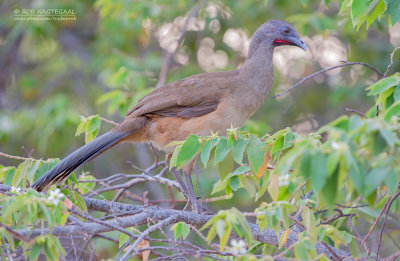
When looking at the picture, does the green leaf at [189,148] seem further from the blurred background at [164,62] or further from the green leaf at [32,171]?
the blurred background at [164,62]

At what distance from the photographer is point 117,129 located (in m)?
3.92

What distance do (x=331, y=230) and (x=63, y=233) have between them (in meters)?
1.21

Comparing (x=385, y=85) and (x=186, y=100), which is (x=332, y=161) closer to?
(x=385, y=85)

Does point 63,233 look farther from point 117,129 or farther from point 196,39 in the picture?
point 196,39

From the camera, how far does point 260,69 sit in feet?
13.6

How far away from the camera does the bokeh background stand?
5992 mm

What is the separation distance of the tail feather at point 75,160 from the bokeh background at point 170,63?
5.27 feet

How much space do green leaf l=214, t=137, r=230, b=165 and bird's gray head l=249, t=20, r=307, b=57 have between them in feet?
6.28

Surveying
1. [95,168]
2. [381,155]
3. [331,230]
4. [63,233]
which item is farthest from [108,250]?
[381,155]

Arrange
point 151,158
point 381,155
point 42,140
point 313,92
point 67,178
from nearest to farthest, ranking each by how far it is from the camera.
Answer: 1. point 381,155
2. point 67,178
3. point 42,140
4. point 151,158
5. point 313,92

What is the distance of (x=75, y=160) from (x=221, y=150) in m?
1.33

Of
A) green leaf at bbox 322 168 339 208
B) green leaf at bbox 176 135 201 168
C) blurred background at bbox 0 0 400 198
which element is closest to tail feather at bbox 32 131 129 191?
green leaf at bbox 176 135 201 168

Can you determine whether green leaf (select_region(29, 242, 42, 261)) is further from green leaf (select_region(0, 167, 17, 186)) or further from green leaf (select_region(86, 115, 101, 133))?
green leaf (select_region(86, 115, 101, 133))

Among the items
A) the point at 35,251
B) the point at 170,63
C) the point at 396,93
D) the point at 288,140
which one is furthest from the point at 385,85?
the point at 170,63
